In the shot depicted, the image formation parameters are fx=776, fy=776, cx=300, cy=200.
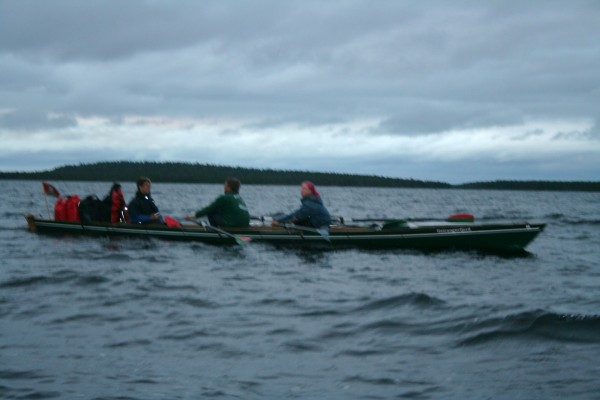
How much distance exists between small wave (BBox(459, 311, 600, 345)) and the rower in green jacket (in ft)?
29.3

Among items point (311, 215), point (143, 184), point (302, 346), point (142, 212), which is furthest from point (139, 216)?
point (302, 346)

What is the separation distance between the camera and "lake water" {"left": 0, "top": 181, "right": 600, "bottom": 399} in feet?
19.8

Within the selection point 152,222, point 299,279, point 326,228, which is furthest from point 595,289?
point 152,222

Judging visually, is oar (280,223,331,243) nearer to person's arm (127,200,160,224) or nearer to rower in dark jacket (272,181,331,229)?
rower in dark jacket (272,181,331,229)

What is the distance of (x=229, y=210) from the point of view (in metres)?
17.0

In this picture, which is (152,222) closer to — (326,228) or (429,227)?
(326,228)

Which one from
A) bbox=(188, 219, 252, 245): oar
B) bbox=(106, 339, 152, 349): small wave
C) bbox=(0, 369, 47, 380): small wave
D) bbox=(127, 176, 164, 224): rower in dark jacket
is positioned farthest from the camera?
bbox=(127, 176, 164, 224): rower in dark jacket

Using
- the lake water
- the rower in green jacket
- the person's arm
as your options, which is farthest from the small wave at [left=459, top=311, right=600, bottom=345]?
the person's arm

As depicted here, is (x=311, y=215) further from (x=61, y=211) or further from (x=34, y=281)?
(x=34, y=281)

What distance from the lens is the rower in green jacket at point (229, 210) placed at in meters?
16.8

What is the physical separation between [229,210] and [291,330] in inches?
361

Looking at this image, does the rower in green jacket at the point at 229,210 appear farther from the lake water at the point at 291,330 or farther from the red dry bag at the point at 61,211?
Answer: the red dry bag at the point at 61,211

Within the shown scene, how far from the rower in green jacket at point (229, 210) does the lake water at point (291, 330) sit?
2.70 meters

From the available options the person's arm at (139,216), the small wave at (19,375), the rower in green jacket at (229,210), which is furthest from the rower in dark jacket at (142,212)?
the small wave at (19,375)
